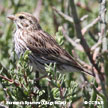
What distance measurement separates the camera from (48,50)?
4.95 meters

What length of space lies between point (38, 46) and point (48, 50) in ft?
0.53

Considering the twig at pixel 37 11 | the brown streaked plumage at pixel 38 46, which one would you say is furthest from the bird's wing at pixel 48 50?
the twig at pixel 37 11

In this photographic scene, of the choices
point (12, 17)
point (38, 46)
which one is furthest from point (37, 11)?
point (38, 46)

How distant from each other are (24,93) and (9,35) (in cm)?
202

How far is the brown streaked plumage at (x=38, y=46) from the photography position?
15.5ft

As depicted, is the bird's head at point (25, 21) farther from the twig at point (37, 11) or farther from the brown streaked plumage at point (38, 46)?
the twig at point (37, 11)

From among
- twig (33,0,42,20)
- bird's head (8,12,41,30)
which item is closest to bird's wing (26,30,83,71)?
bird's head (8,12,41,30)

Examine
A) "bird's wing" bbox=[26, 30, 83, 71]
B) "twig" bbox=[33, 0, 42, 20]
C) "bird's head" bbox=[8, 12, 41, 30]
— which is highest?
"twig" bbox=[33, 0, 42, 20]

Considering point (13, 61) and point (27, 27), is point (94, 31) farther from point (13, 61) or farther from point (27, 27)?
point (13, 61)

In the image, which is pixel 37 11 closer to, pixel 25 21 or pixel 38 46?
pixel 25 21

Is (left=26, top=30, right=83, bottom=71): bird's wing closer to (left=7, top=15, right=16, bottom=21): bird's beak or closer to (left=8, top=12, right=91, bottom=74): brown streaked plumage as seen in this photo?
(left=8, top=12, right=91, bottom=74): brown streaked plumage

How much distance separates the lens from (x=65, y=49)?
485 centimetres

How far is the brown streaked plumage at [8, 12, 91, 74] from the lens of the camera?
4738 mm

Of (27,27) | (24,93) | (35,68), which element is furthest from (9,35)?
(24,93)
